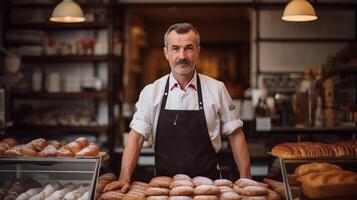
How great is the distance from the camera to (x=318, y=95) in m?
5.96

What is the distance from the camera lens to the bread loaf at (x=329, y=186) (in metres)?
2.51

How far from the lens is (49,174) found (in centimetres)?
276

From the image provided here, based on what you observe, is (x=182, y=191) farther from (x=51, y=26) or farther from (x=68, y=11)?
(x=51, y=26)

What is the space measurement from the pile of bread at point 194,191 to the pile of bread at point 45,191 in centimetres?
10

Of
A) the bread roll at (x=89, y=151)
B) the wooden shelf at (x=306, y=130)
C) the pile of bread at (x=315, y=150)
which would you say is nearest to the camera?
the bread roll at (x=89, y=151)

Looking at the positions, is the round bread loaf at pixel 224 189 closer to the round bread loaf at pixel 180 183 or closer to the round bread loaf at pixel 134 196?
the round bread loaf at pixel 180 183

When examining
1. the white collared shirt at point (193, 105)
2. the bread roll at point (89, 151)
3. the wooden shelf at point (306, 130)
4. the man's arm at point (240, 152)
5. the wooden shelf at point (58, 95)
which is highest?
the white collared shirt at point (193, 105)

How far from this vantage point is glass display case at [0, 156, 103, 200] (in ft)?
8.55

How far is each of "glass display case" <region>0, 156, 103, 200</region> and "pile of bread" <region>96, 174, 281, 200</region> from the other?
10 centimetres

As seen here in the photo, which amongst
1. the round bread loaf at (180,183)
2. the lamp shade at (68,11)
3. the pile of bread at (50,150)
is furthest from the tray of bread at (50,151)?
the lamp shade at (68,11)

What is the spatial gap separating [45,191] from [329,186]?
1340 mm

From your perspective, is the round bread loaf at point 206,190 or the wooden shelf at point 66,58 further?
the wooden shelf at point 66,58

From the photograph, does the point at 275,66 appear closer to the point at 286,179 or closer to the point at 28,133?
the point at 28,133

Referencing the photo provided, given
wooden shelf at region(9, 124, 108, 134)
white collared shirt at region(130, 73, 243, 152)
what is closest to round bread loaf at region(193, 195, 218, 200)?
white collared shirt at region(130, 73, 243, 152)
